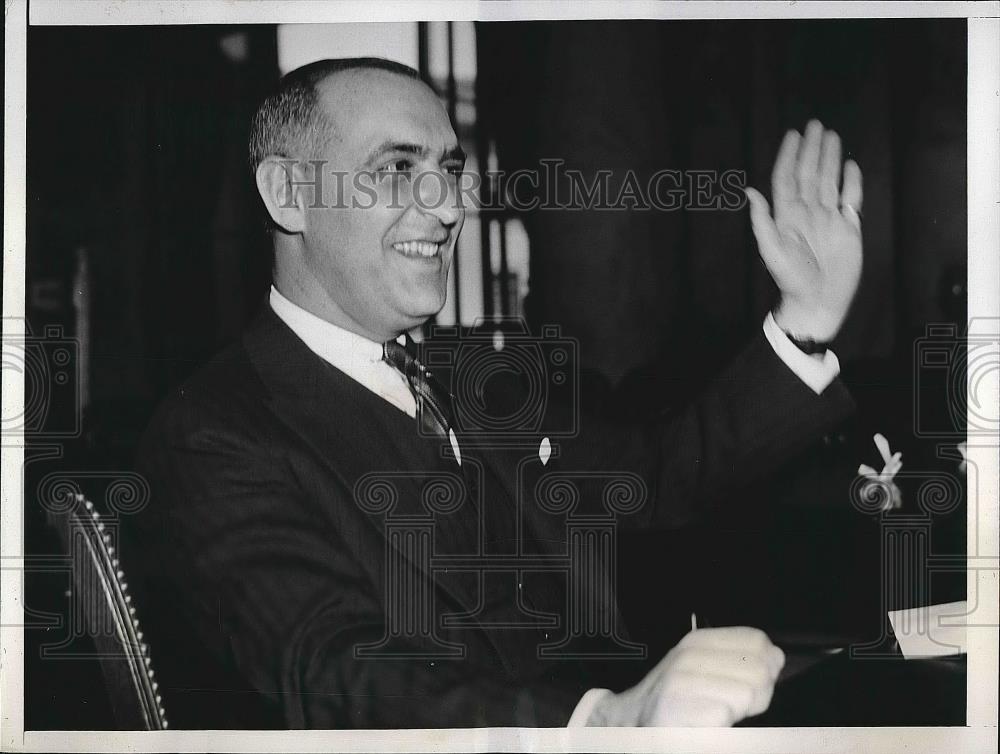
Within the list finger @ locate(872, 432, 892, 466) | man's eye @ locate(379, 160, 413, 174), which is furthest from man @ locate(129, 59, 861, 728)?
finger @ locate(872, 432, 892, 466)

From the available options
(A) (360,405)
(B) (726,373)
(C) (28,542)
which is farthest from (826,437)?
(C) (28,542)

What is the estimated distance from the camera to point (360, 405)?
75.7 inches

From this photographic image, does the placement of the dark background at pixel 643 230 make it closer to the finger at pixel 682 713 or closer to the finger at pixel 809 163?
the finger at pixel 809 163

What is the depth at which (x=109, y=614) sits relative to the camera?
196 cm

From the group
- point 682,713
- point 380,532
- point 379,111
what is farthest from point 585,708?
point 379,111

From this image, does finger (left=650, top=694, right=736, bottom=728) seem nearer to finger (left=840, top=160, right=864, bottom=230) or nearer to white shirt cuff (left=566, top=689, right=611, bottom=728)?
white shirt cuff (left=566, top=689, right=611, bottom=728)

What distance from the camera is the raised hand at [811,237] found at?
193cm

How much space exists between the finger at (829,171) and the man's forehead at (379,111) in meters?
0.78

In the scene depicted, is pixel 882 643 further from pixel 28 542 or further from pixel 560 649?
pixel 28 542

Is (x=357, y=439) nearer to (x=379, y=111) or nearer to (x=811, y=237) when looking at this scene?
(x=379, y=111)

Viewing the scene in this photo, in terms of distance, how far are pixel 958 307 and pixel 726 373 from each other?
1.68ft

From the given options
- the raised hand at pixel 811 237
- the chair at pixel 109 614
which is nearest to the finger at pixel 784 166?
the raised hand at pixel 811 237

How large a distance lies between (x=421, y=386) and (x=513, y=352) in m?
0.21

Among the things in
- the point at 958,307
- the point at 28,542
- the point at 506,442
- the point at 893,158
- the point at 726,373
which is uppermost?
the point at 893,158
